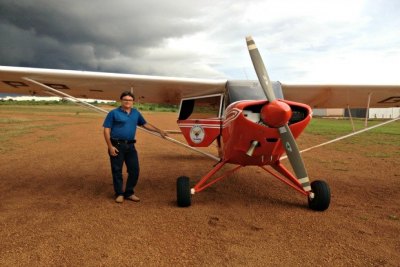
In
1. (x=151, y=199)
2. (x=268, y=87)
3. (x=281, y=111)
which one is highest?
(x=268, y=87)

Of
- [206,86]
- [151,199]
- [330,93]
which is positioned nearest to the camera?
[151,199]

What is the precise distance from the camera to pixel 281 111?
3.89 metres

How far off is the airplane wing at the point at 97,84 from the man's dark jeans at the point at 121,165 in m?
1.71

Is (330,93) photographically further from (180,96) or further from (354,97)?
(180,96)

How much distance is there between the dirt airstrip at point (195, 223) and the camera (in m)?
3.25

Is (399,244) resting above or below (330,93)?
below

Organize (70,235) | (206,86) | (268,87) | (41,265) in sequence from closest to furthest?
(41,265), (70,235), (268,87), (206,86)

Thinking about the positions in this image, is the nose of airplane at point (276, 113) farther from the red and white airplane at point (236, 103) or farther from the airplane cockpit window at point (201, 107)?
the airplane cockpit window at point (201, 107)

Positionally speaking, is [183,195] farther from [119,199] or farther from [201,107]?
[201,107]

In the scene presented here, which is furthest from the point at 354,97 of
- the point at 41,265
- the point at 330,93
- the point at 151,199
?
the point at 41,265

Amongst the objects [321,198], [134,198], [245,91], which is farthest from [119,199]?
[321,198]

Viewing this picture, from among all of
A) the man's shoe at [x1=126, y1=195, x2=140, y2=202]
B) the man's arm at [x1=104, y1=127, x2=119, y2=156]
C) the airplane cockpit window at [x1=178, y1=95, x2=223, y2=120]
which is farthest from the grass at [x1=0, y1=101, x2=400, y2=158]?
the man's shoe at [x1=126, y1=195, x2=140, y2=202]

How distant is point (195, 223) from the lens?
4297mm

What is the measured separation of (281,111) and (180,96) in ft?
13.9
